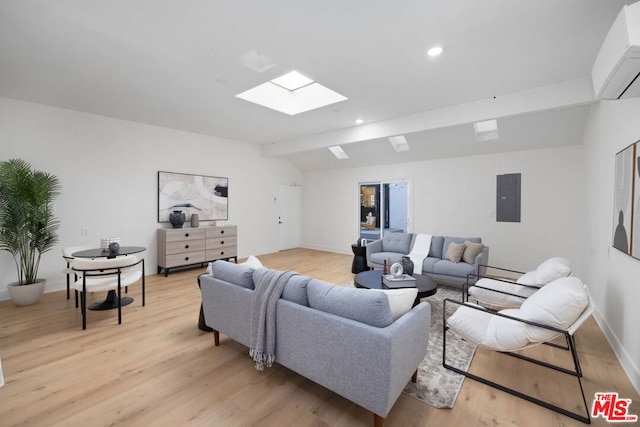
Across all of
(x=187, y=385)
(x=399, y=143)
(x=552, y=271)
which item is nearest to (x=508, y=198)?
(x=399, y=143)

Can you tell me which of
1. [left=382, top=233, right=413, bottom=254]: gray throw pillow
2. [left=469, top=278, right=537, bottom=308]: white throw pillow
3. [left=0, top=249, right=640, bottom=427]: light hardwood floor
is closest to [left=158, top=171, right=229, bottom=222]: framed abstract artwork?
[left=0, top=249, right=640, bottom=427]: light hardwood floor

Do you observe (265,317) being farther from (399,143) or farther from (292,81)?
(399,143)

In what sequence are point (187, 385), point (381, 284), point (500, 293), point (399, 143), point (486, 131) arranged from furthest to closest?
point (399, 143) → point (486, 131) → point (381, 284) → point (500, 293) → point (187, 385)

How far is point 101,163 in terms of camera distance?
15.6 ft

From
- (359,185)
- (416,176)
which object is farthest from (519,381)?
(359,185)

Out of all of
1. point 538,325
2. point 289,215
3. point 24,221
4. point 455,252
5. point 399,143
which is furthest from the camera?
point 289,215

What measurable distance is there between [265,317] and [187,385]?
79 centimetres

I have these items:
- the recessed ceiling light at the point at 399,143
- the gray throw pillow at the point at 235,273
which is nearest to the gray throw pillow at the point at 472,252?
the recessed ceiling light at the point at 399,143

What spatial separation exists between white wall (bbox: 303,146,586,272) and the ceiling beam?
5.92ft

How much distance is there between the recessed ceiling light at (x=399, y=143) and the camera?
236 inches

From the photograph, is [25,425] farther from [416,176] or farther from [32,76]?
[416,176]

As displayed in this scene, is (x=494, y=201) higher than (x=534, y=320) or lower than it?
higher

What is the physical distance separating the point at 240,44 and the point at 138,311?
3.36m

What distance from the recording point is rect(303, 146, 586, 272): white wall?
15.5ft
